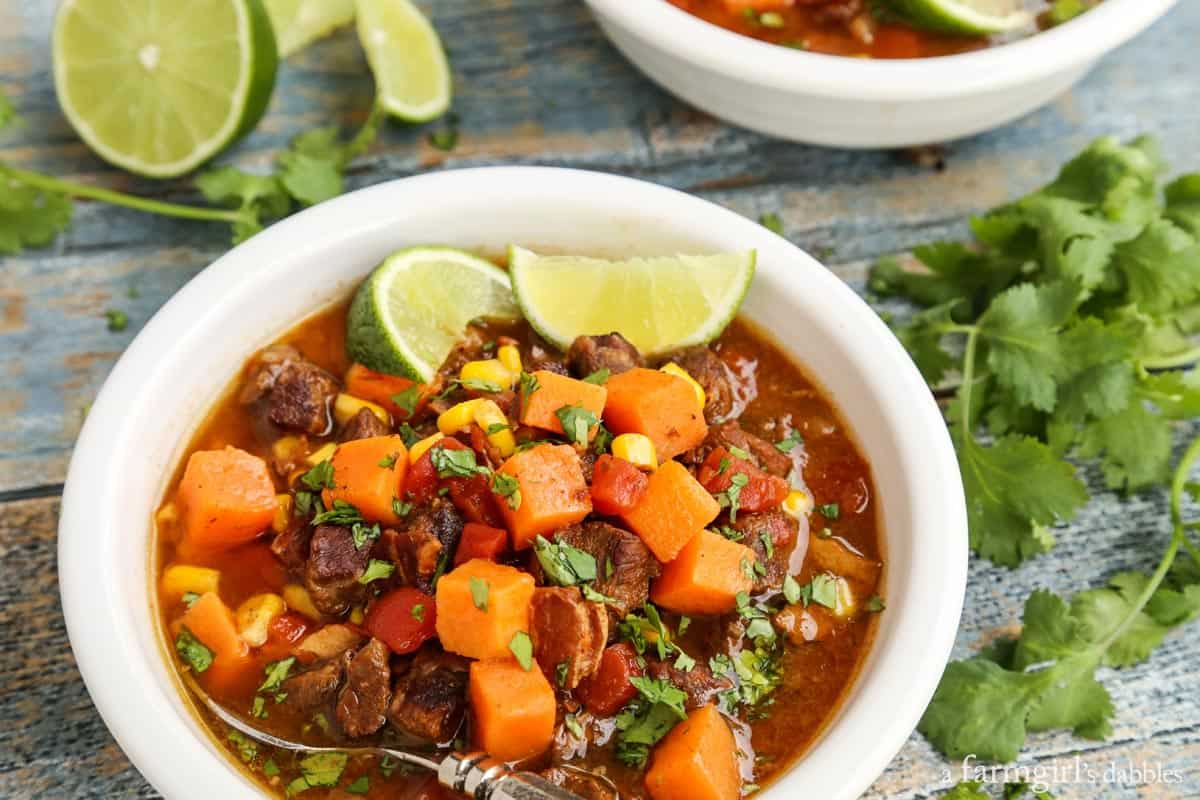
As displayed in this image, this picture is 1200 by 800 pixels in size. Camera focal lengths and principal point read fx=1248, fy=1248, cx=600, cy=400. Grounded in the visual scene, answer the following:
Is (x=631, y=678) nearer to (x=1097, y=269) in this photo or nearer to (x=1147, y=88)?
(x=1097, y=269)

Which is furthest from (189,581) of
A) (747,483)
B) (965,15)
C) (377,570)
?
(965,15)

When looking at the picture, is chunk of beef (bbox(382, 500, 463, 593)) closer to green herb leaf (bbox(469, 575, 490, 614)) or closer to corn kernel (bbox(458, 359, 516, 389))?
green herb leaf (bbox(469, 575, 490, 614))

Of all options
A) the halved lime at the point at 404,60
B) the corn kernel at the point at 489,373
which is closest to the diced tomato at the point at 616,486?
the corn kernel at the point at 489,373

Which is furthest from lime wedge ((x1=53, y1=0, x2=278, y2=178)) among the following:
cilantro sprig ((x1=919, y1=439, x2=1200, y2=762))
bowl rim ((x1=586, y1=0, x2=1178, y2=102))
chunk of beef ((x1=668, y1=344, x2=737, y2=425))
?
cilantro sprig ((x1=919, y1=439, x2=1200, y2=762))

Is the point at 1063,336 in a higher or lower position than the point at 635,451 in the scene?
lower

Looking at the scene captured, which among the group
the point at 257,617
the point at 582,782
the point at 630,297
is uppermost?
the point at 630,297

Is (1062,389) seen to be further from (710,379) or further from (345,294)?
(345,294)
